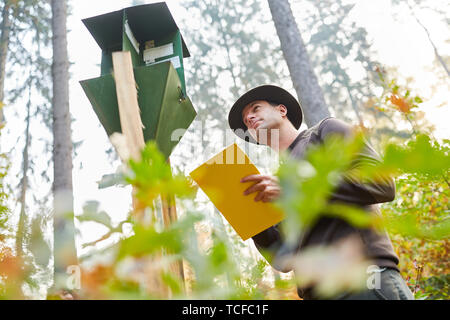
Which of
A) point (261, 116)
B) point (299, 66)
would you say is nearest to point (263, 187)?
point (261, 116)

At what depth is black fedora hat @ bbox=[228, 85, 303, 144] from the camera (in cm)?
185

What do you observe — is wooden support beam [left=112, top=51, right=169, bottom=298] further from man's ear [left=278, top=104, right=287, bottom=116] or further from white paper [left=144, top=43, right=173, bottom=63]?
man's ear [left=278, top=104, right=287, bottom=116]

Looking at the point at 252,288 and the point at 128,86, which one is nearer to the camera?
the point at 252,288

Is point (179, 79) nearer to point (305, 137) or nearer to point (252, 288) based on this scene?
→ point (305, 137)

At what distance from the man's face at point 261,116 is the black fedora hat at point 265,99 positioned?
0.13 feet

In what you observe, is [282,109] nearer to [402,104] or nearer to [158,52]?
[158,52]

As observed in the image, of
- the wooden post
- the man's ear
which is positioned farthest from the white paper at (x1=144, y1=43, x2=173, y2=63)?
the wooden post

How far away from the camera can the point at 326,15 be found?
604 inches

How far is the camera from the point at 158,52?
5.25 feet

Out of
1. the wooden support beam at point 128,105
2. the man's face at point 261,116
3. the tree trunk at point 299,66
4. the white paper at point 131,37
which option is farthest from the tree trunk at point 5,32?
the wooden support beam at point 128,105

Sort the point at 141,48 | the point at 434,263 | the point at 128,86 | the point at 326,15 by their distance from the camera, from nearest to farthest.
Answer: the point at 128,86 → the point at 141,48 → the point at 434,263 → the point at 326,15

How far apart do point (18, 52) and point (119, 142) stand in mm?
12521

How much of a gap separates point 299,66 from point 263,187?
3.69m

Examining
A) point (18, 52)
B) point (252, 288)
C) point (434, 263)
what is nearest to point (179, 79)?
point (252, 288)
